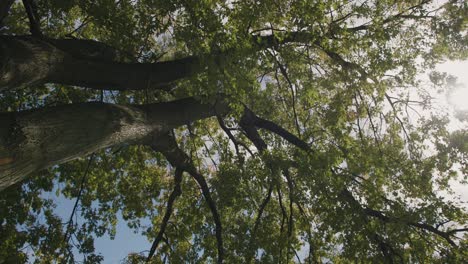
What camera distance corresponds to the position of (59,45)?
22.8ft

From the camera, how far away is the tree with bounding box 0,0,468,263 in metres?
5.84

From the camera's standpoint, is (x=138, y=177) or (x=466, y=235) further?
(x=138, y=177)

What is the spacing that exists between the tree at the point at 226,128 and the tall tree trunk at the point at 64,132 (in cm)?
2

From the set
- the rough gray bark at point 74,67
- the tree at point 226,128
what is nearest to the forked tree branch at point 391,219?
the tree at point 226,128

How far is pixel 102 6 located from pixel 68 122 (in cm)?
430

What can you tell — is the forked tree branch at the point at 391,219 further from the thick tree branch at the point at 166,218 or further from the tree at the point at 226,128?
the thick tree branch at the point at 166,218

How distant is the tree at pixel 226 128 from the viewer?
5.84 meters

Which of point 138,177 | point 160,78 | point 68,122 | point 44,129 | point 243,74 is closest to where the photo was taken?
point 44,129

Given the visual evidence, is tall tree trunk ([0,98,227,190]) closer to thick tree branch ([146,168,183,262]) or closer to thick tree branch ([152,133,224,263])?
thick tree branch ([152,133,224,263])

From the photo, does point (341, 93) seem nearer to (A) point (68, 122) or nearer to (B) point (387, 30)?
(B) point (387, 30)

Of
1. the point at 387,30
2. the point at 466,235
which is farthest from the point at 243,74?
the point at 466,235

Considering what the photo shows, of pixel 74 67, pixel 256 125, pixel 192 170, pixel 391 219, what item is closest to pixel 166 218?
pixel 192 170

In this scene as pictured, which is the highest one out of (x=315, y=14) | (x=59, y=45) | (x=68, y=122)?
(x=315, y=14)

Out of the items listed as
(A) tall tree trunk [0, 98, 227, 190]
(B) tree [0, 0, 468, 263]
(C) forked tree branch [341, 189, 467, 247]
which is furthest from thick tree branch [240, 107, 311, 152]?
(A) tall tree trunk [0, 98, 227, 190]
